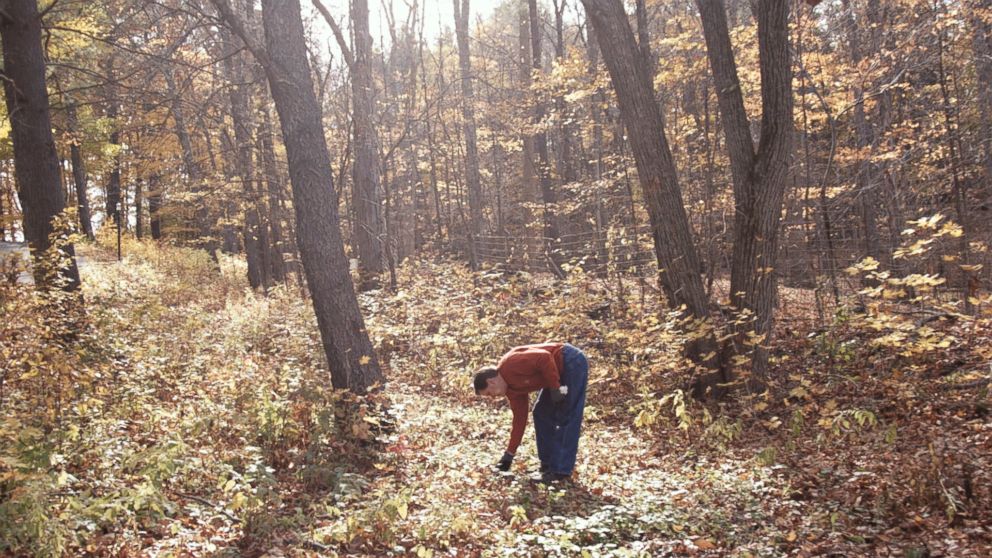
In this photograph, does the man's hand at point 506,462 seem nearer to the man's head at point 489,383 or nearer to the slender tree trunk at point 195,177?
the man's head at point 489,383

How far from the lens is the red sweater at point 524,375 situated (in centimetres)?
616

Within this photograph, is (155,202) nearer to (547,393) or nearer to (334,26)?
(334,26)

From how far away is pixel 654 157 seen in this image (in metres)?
8.52

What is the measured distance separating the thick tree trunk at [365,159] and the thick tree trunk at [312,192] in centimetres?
740

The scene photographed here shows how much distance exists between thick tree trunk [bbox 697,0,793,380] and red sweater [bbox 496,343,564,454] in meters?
2.82

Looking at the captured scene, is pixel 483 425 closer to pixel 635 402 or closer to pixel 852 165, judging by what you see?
pixel 635 402

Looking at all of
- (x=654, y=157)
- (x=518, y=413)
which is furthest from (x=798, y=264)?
(x=518, y=413)

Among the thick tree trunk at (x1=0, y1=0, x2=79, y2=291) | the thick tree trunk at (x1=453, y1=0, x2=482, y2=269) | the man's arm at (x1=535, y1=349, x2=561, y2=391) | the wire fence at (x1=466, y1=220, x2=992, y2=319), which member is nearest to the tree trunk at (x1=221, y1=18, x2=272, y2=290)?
the thick tree trunk at (x1=453, y1=0, x2=482, y2=269)

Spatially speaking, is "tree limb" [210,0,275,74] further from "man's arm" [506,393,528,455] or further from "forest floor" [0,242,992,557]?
"man's arm" [506,393,528,455]

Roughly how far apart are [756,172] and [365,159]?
10.1 m

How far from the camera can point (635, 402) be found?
9047 mm

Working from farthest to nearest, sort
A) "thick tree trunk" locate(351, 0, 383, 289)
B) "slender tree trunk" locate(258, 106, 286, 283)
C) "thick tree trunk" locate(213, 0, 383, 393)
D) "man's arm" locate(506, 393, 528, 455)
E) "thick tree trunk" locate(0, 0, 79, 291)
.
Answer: "slender tree trunk" locate(258, 106, 286, 283) → "thick tree trunk" locate(351, 0, 383, 289) → "thick tree trunk" locate(0, 0, 79, 291) → "thick tree trunk" locate(213, 0, 383, 393) → "man's arm" locate(506, 393, 528, 455)

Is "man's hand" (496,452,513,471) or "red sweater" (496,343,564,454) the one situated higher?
"red sweater" (496,343,564,454)

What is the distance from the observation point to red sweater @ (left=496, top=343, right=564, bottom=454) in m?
6.16
